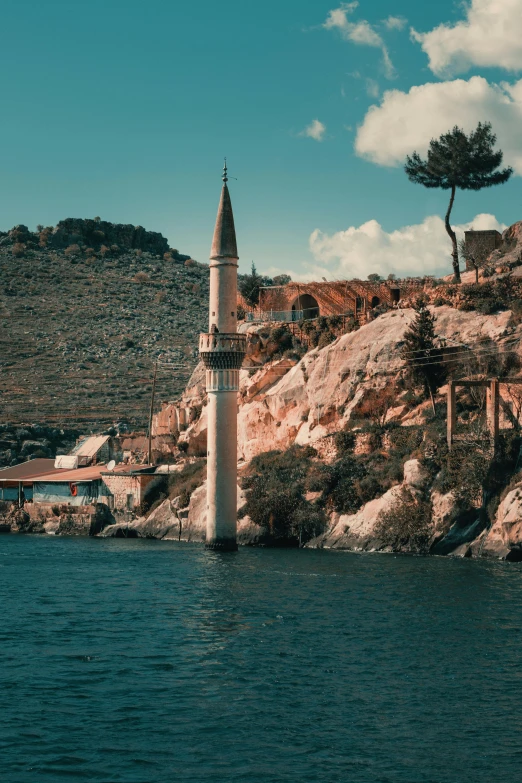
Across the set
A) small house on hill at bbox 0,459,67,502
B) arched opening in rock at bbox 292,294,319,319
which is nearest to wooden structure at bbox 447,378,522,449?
arched opening in rock at bbox 292,294,319,319

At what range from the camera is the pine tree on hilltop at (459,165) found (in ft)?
220

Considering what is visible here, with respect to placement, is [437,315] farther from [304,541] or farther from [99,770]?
[99,770]

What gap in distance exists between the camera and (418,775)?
18328 millimetres

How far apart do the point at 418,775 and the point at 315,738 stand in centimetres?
261

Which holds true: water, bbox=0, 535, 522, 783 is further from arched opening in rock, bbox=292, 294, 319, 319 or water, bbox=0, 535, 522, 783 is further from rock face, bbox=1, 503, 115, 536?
arched opening in rock, bbox=292, 294, 319, 319

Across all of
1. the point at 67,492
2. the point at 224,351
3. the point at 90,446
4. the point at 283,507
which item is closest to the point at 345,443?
the point at 283,507

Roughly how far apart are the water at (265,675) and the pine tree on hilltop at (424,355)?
15.5 metres

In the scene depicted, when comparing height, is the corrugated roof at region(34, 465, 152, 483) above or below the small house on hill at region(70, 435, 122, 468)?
below

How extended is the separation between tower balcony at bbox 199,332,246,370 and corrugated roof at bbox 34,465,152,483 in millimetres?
17154

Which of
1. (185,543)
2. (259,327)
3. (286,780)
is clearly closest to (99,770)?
(286,780)

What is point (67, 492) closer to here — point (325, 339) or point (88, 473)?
point (88, 473)

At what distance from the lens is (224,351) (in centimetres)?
4997

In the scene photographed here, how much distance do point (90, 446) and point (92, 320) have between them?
143 ft

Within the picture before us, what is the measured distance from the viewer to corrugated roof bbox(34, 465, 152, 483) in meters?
66.8
